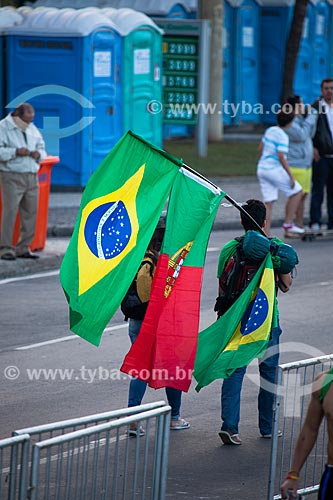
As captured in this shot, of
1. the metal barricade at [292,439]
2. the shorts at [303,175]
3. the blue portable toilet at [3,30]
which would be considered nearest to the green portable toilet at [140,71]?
the blue portable toilet at [3,30]

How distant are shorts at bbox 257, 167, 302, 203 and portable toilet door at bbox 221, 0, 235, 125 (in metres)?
16.1

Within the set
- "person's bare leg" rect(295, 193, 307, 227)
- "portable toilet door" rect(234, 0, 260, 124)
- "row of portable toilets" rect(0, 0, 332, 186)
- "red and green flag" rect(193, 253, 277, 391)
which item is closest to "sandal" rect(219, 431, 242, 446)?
"red and green flag" rect(193, 253, 277, 391)

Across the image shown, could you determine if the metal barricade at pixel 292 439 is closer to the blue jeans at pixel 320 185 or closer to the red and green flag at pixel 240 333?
the red and green flag at pixel 240 333

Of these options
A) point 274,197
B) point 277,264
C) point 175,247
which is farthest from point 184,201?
point 274,197

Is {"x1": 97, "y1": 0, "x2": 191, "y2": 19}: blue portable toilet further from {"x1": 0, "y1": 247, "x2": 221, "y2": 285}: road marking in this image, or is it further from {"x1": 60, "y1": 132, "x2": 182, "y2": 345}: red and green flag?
{"x1": 60, "y1": 132, "x2": 182, "y2": 345}: red and green flag

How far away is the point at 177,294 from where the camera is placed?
7.21 meters

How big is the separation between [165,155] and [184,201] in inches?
13.2

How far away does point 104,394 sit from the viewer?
351 inches

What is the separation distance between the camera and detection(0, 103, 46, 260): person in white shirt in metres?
13.7

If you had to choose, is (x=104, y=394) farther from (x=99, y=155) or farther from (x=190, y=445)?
(x=99, y=155)

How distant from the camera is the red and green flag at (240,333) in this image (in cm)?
754

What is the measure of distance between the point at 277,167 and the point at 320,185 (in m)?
1.40

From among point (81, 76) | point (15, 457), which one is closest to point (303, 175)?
point (81, 76)

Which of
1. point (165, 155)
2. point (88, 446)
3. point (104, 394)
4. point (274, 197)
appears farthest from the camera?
point (274, 197)
